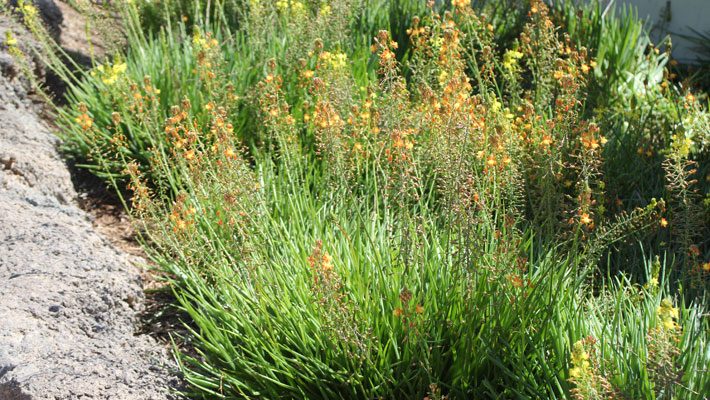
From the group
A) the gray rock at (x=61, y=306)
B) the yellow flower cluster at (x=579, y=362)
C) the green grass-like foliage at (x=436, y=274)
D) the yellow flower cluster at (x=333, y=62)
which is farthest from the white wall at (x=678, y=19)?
the yellow flower cluster at (x=579, y=362)

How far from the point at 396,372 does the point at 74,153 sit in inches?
115

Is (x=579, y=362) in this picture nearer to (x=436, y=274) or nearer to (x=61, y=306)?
(x=436, y=274)

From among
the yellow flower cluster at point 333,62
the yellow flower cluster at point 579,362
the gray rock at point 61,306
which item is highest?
the yellow flower cluster at point 333,62

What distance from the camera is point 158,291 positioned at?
151 inches

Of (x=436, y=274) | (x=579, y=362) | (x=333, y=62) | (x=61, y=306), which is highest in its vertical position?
(x=333, y=62)

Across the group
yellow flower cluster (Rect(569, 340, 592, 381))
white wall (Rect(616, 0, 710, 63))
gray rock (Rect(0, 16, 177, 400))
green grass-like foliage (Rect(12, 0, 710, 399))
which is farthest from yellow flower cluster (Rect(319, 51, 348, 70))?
A: white wall (Rect(616, 0, 710, 63))

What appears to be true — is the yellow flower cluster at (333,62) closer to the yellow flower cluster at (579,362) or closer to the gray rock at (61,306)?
the gray rock at (61,306)

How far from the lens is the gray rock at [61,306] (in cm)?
283

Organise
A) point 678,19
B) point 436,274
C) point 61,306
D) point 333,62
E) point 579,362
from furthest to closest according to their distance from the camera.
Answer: point 678,19 < point 333,62 < point 61,306 < point 436,274 < point 579,362

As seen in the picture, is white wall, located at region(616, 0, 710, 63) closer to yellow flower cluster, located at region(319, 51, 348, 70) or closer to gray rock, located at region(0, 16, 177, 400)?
yellow flower cluster, located at region(319, 51, 348, 70)

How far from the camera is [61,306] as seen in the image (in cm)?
319

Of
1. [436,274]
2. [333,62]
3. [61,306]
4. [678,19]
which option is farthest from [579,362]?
[678,19]

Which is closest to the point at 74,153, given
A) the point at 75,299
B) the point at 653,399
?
the point at 75,299

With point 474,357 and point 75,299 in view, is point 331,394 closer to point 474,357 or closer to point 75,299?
point 474,357
